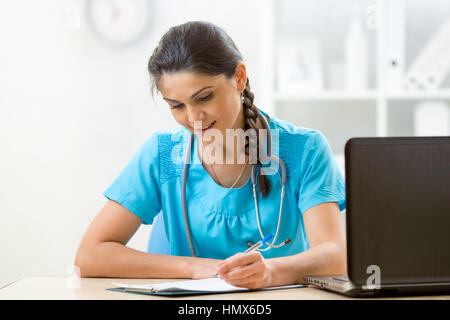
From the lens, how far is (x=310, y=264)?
42.6 inches

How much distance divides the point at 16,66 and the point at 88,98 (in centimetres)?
39

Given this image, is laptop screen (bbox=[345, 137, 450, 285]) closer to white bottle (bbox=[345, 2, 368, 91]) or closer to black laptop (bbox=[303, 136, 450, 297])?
black laptop (bbox=[303, 136, 450, 297])

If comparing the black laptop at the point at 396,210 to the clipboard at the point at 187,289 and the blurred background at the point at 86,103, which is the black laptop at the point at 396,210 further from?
the blurred background at the point at 86,103

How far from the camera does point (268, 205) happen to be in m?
1.36

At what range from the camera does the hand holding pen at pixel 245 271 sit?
90cm

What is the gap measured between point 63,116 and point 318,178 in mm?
1702

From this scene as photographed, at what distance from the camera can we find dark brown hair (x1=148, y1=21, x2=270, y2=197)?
1.24 metres

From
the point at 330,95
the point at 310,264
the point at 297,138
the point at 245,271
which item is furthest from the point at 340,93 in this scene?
the point at 245,271

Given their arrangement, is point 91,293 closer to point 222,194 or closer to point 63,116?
point 222,194

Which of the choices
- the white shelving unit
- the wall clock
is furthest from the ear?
the wall clock

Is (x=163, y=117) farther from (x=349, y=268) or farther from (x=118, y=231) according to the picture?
(x=349, y=268)

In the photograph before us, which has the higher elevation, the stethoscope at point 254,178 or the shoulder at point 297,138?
the shoulder at point 297,138

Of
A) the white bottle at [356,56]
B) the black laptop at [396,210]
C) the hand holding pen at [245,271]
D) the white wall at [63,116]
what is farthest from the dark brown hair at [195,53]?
the white wall at [63,116]
